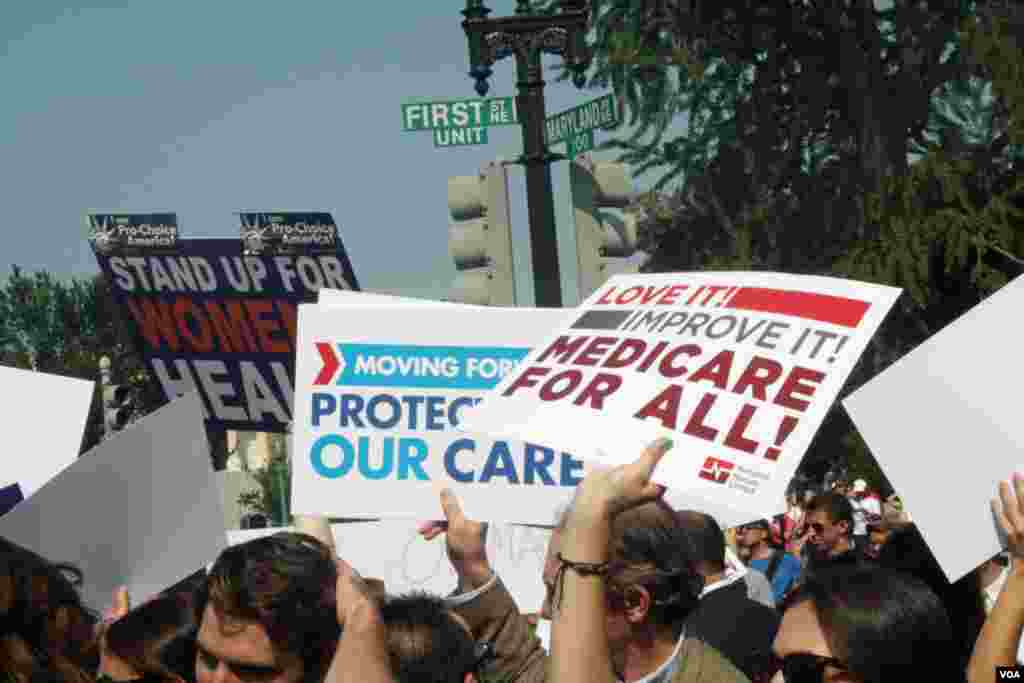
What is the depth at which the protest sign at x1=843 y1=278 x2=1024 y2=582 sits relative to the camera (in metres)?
3.76

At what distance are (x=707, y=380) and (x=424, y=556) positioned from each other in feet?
16.5

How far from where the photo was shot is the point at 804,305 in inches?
157

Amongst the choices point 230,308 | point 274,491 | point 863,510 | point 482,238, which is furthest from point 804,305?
point 274,491

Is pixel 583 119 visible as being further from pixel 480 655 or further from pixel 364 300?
pixel 480 655

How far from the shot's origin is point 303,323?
555cm

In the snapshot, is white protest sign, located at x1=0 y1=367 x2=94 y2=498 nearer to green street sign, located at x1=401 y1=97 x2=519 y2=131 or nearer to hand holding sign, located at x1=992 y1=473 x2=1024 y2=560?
hand holding sign, located at x1=992 y1=473 x2=1024 y2=560

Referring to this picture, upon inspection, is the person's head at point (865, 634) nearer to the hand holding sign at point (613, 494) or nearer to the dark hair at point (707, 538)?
the hand holding sign at point (613, 494)

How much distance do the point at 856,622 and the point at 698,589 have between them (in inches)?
18.1

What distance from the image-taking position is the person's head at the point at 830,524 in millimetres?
8266

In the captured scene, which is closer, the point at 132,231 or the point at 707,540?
the point at 707,540

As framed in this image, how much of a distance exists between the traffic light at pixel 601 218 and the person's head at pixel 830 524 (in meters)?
1.41

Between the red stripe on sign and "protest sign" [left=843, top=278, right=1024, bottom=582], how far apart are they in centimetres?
15

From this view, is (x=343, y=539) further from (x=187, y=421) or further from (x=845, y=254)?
(x=845, y=254)

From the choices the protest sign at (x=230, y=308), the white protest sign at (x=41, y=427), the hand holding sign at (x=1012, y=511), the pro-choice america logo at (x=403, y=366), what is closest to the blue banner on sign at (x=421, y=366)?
the pro-choice america logo at (x=403, y=366)
